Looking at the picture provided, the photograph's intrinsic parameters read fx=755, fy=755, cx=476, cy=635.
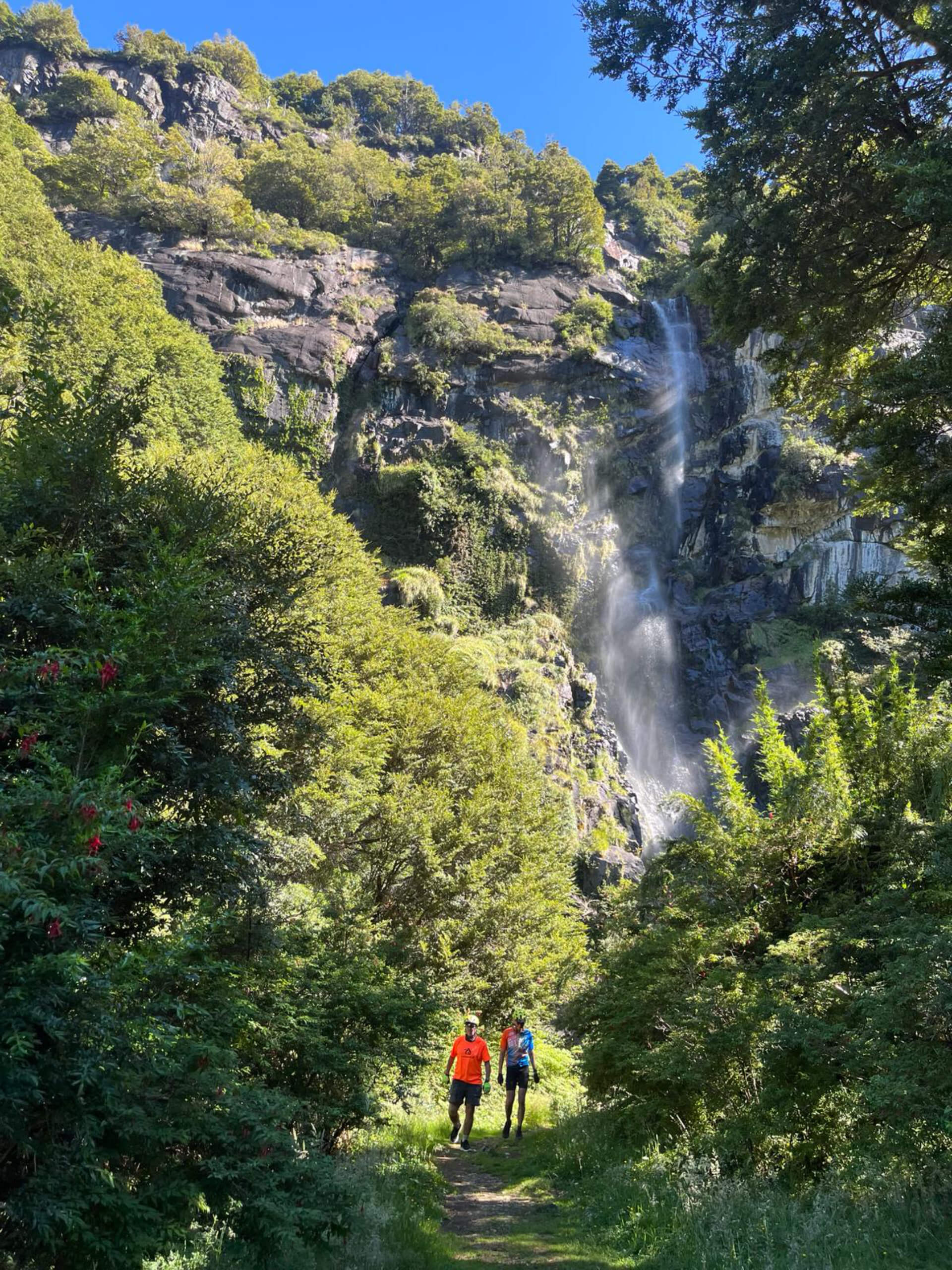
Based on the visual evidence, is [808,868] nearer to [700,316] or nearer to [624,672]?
[624,672]

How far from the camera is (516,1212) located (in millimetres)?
6465

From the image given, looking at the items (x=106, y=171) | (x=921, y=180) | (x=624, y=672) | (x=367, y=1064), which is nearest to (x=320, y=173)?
(x=106, y=171)

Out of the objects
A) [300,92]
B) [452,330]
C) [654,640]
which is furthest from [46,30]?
[654,640]

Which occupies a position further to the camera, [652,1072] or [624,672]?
[624,672]

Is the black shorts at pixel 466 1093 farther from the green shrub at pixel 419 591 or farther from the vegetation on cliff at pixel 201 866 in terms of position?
the green shrub at pixel 419 591

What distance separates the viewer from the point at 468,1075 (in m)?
8.34

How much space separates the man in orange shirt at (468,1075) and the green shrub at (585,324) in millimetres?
41170

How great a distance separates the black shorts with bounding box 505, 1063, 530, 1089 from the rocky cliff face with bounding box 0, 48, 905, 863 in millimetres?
21921

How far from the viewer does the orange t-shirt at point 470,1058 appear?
324 inches

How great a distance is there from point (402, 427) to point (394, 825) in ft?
88.4

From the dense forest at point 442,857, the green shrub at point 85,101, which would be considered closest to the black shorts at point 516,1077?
the dense forest at point 442,857

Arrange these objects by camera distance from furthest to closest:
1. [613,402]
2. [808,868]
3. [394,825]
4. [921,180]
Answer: [613,402]
[394,825]
[808,868]
[921,180]

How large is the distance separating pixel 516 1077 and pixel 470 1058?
1.56 meters

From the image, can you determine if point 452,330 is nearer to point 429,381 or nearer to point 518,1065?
point 429,381
